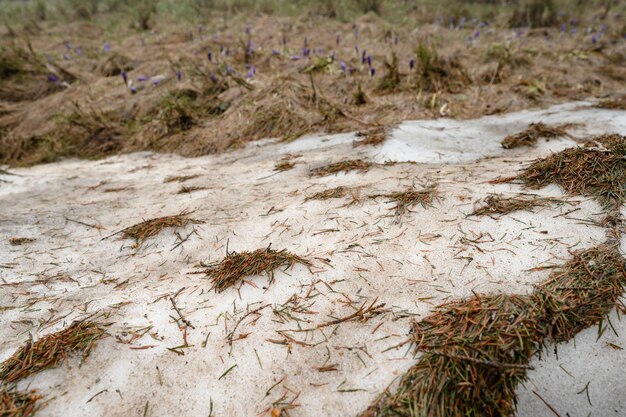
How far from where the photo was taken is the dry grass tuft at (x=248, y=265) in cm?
166

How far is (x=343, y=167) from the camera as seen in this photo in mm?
2773

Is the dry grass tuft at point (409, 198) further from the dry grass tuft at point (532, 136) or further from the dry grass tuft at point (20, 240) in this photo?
the dry grass tuft at point (20, 240)

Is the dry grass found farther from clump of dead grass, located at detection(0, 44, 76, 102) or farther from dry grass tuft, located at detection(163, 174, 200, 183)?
clump of dead grass, located at detection(0, 44, 76, 102)

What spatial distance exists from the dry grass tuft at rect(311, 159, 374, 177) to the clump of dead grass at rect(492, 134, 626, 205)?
0.95 m

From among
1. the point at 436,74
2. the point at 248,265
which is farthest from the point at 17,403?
the point at 436,74

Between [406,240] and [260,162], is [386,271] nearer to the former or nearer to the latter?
[406,240]

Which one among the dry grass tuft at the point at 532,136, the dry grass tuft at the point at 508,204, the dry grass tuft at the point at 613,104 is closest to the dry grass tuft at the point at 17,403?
the dry grass tuft at the point at 508,204

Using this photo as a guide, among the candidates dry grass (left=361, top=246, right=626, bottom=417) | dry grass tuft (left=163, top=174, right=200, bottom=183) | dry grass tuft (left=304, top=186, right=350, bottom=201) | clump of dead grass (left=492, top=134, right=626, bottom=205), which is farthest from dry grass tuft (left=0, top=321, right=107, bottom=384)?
clump of dead grass (left=492, top=134, right=626, bottom=205)

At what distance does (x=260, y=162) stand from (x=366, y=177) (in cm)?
131

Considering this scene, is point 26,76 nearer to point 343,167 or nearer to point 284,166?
point 284,166

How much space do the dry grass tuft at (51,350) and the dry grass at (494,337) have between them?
1.09 metres

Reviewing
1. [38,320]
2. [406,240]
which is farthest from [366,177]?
[38,320]

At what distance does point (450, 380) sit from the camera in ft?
3.57

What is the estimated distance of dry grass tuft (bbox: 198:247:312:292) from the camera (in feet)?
5.45
